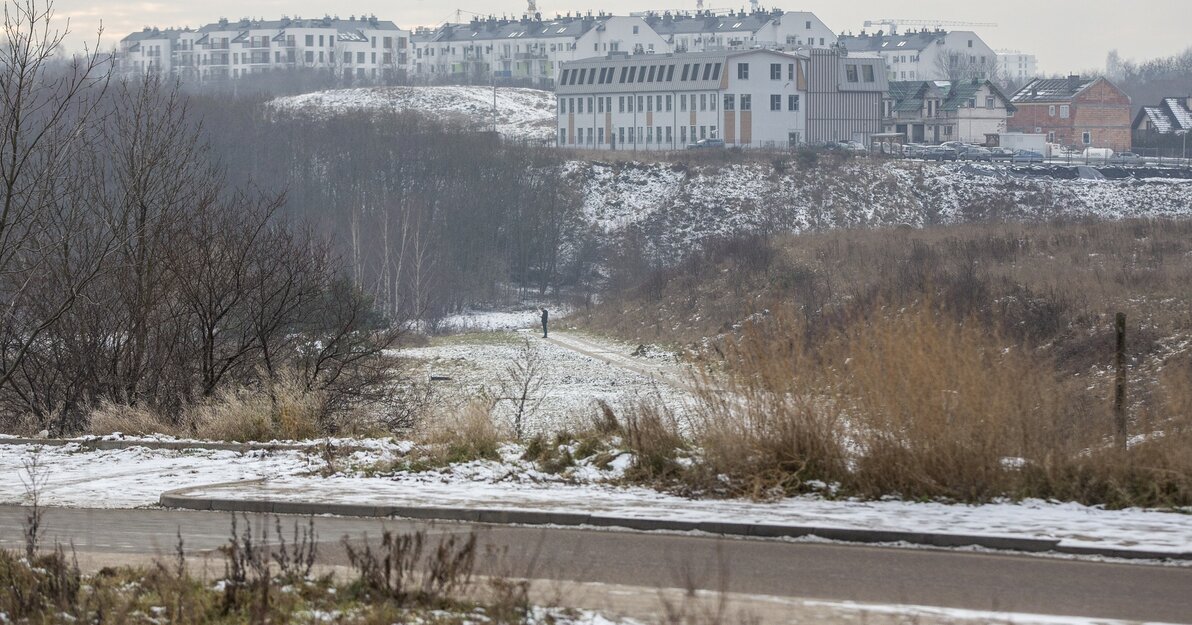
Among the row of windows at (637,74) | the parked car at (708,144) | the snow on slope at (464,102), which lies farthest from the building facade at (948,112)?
the snow on slope at (464,102)

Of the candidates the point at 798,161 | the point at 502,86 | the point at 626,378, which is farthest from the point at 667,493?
the point at 502,86

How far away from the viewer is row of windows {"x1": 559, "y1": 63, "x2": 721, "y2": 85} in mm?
108562

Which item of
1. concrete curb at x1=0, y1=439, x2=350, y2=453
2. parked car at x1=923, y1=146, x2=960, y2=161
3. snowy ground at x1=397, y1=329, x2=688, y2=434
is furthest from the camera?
parked car at x1=923, y1=146, x2=960, y2=161

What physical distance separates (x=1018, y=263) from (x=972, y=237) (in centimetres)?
1066

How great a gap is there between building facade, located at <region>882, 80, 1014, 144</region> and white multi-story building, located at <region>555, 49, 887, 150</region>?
173 inches

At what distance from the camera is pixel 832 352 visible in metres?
14.1

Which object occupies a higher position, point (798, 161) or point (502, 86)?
point (502, 86)

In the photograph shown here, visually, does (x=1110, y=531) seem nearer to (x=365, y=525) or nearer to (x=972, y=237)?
(x=365, y=525)

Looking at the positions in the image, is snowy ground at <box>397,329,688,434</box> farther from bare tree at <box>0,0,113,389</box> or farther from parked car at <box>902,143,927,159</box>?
parked car at <box>902,143,927,159</box>

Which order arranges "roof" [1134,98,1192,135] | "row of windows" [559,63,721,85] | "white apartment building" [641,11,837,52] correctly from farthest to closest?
1. "white apartment building" [641,11,837,52]
2. "roof" [1134,98,1192,135]
3. "row of windows" [559,63,721,85]

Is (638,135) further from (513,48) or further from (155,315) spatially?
(155,315)

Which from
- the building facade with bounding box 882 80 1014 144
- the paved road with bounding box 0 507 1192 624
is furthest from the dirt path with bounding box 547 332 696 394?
the building facade with bounding box 882 80 1014 144

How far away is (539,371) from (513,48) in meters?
146

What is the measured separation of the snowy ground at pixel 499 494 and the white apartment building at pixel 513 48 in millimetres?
144399
